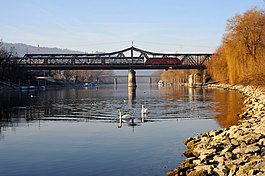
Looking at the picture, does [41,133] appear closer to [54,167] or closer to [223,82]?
[54,167]

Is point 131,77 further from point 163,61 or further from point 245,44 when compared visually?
point 245,44

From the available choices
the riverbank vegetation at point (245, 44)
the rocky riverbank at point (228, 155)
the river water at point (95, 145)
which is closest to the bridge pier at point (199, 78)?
the riverbank vegetation at point (245, 44)

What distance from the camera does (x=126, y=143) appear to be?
61.9 ft

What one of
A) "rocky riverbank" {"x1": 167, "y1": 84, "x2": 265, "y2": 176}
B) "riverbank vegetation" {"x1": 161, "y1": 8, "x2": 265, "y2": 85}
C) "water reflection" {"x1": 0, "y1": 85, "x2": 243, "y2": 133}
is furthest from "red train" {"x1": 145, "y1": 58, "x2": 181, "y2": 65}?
"rocky riverbank" {"x1": 167, "y1": 84, "x2": 265, "y2": 176}

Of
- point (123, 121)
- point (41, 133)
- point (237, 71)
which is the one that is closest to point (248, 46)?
point (237, 71)

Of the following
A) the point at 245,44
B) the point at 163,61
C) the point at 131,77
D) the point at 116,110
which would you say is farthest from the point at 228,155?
the point at 131,77

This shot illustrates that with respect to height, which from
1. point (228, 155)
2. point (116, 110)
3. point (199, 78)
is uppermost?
point (199, 78)

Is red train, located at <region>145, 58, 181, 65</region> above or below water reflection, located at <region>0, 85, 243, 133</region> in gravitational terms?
above

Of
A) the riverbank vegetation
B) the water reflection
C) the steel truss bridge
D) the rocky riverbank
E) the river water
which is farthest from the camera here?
the steel truss bridge

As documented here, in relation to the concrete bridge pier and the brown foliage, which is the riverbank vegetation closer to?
the brown foliage

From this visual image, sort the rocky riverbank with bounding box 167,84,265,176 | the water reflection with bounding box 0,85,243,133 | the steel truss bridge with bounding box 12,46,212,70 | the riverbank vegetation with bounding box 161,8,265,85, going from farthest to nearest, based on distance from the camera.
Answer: the steel truss bridge with bounding box 12,46,212,70 < the riverbank vegetation with bounding box 161,8,265,85 < the water reflection with bounding box 0,85,243,133 < the rocky riverbank with bounding box 167,84,265,176

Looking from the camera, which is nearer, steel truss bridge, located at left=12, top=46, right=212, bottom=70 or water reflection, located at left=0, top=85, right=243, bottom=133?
water reflection, located at left=0, top=85, right=243, bottom=133

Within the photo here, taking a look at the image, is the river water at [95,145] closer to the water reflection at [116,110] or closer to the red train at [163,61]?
the water reflection at [116,110]

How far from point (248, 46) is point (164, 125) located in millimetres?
44742
